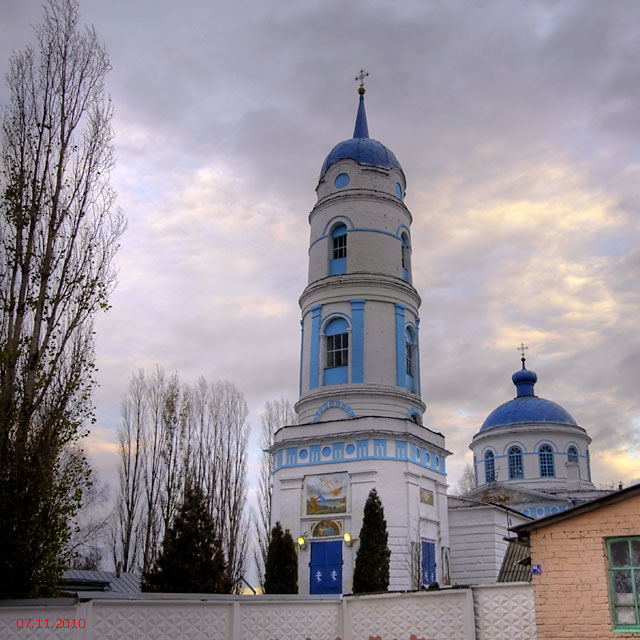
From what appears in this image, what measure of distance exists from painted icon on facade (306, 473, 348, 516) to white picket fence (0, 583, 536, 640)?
9994 millimetres

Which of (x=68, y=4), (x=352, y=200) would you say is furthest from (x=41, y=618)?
(x=352, y=200)

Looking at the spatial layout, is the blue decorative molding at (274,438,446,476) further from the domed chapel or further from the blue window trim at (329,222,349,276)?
the blue window trim at (329,222,349,276)

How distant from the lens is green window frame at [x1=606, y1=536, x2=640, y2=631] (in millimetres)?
10305

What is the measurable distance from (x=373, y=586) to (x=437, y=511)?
4.45 metres

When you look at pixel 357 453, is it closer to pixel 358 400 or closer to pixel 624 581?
pixel 358 400

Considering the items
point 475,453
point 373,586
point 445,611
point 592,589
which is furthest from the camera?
point 475,453

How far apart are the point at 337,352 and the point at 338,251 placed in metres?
3.76

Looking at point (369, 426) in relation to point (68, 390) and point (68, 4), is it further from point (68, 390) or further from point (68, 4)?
point (68, 4)

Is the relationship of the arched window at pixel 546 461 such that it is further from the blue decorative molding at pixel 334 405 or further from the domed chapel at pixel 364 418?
the blue decorative molding at pixel 334 405

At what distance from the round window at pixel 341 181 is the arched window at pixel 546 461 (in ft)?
65.9

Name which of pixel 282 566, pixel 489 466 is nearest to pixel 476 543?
pixel 282 566

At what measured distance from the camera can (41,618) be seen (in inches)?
392

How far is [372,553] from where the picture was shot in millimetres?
20953
